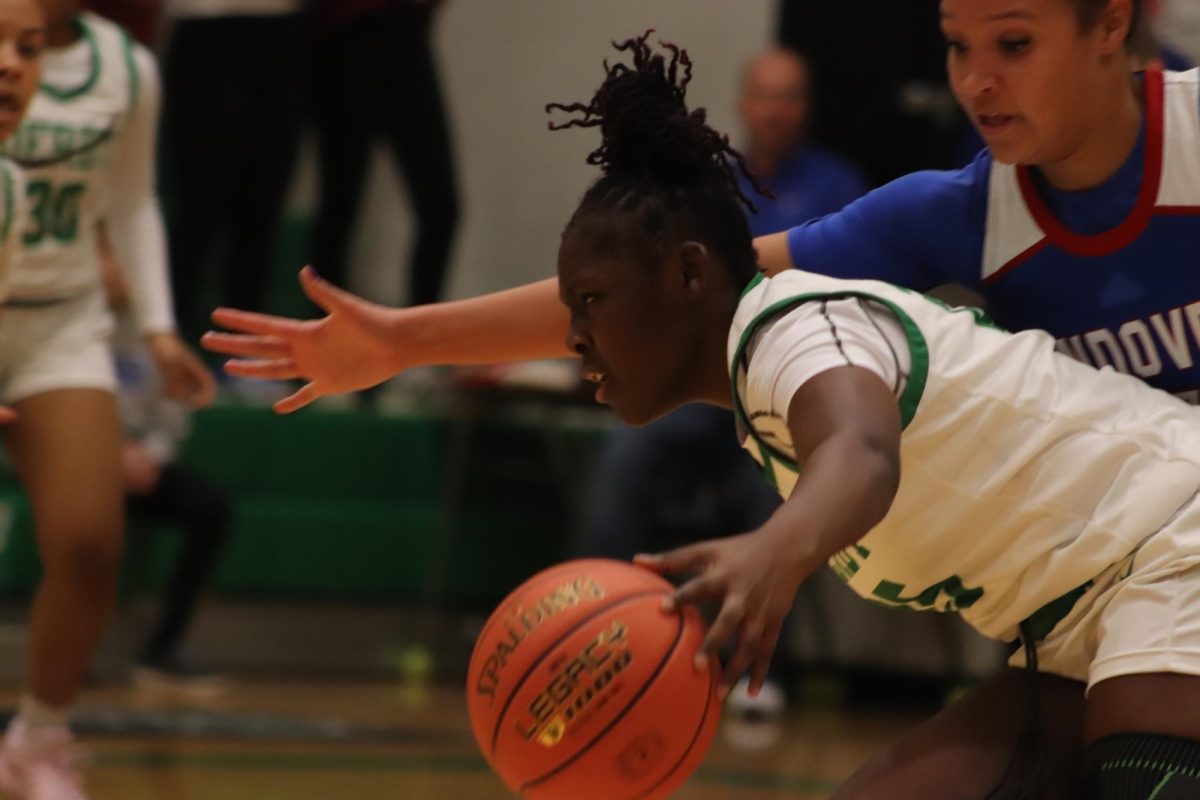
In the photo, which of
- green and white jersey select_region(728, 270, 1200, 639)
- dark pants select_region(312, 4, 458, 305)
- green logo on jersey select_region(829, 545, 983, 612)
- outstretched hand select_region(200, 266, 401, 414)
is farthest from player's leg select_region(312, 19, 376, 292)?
green and white jersey select_region(728, 270, 1200, 639)

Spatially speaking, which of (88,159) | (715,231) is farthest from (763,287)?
(88,159)

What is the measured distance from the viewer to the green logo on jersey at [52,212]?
4.57m

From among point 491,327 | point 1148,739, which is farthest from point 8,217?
point 1148,739

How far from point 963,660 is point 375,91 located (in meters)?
3.38

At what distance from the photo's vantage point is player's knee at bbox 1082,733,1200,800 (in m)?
2.30

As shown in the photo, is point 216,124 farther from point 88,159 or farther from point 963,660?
point 963,660

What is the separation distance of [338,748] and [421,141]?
10.3 ft

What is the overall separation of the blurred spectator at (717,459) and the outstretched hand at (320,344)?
3.85 m

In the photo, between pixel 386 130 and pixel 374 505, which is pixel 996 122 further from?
pixel 386 130

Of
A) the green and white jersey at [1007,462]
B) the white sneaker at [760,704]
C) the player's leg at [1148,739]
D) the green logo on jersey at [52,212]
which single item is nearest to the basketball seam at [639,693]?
the green and white jersey at [1007,462]

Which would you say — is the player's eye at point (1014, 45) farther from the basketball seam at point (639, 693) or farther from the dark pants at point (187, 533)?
the dark pants at point (187, 533)

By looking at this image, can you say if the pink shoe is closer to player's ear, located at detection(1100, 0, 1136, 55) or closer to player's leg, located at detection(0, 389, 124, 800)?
player's leg, located at detection(0, 389, 124, 800)

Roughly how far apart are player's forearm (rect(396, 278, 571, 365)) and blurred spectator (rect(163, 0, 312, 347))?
4612mm

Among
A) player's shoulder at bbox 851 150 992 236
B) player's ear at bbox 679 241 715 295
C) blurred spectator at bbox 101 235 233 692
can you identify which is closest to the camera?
player's ear at bbox 679 241 715 295
